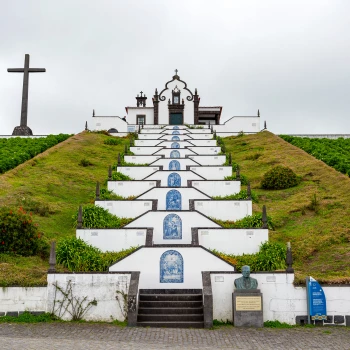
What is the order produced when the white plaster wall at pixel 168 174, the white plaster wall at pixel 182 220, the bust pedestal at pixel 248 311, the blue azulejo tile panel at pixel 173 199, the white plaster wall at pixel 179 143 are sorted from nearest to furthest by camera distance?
the bust pedestal at pixel 248 311 → the white plaster wall at pixel 182 220 → the blue azulejo tile panel at pixel 173 199 → the white plaster wall at pixel 168 174 → the white plaster wall at pixel 179 143

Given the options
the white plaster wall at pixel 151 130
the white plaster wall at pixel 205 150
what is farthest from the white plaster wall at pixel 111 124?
the white plaster wall at pixel 205 150

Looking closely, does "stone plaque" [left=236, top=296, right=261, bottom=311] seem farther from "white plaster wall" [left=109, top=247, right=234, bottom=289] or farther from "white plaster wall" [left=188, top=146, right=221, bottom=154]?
"white plaster wall" [left=188, top=146, right=221, bottom=154]

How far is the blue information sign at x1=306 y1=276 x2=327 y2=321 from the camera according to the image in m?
13.0

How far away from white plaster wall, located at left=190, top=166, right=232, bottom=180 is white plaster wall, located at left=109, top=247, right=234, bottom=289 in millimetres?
12310

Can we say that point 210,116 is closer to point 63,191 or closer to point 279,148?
point 279,148

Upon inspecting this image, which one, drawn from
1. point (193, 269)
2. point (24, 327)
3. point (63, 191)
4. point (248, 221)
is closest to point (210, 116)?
point (63, 191)

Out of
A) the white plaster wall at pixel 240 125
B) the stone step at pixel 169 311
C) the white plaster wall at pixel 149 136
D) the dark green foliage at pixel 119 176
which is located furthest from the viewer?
the white plaster wall at pixel 240 125

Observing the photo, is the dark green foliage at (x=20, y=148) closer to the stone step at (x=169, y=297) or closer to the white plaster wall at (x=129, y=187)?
the white plaster wall at (x=129, y=187)

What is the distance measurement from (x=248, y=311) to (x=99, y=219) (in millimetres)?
8299

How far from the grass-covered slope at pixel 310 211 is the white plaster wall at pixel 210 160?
4.83 ft

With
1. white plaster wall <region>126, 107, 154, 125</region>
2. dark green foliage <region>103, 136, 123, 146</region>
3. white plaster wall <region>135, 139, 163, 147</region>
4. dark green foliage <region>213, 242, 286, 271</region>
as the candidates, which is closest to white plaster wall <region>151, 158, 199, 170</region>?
white plaster wall <region>135, 139, 163, 147</region>

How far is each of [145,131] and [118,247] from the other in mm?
28799

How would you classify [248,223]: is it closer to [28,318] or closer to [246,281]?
[246,281]

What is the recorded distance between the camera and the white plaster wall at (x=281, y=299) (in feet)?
43.1
